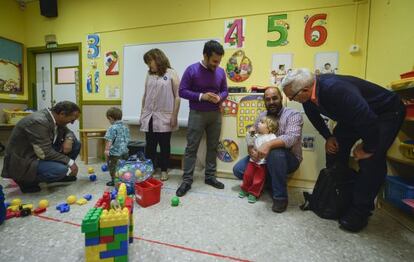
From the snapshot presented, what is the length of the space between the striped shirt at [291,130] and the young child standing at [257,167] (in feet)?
0.20

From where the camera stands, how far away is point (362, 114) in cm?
114

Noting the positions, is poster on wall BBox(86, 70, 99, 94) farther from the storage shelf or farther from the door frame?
the storage shelf

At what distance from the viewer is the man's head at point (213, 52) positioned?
168 centimetres

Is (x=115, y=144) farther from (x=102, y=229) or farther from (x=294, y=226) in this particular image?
(x=294, y=226)

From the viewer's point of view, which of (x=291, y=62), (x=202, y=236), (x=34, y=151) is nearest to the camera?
(x=202, y=236)

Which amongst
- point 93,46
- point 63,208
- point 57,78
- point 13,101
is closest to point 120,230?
point 63,208

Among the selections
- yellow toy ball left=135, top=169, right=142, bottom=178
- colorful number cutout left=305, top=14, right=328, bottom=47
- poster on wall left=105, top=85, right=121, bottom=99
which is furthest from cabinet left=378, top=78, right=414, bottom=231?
poster on wall left=105, top=85, right=121, bottom=99

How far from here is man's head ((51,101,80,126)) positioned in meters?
1.74

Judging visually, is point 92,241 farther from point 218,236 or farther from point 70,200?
point 70,200

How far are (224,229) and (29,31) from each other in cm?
435

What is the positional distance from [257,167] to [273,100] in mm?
560

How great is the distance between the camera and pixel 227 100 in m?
2.20

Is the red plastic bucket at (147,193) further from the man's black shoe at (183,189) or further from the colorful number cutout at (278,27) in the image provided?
the colorful number cutout at (278,27)

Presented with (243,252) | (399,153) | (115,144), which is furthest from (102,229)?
(399,153)
